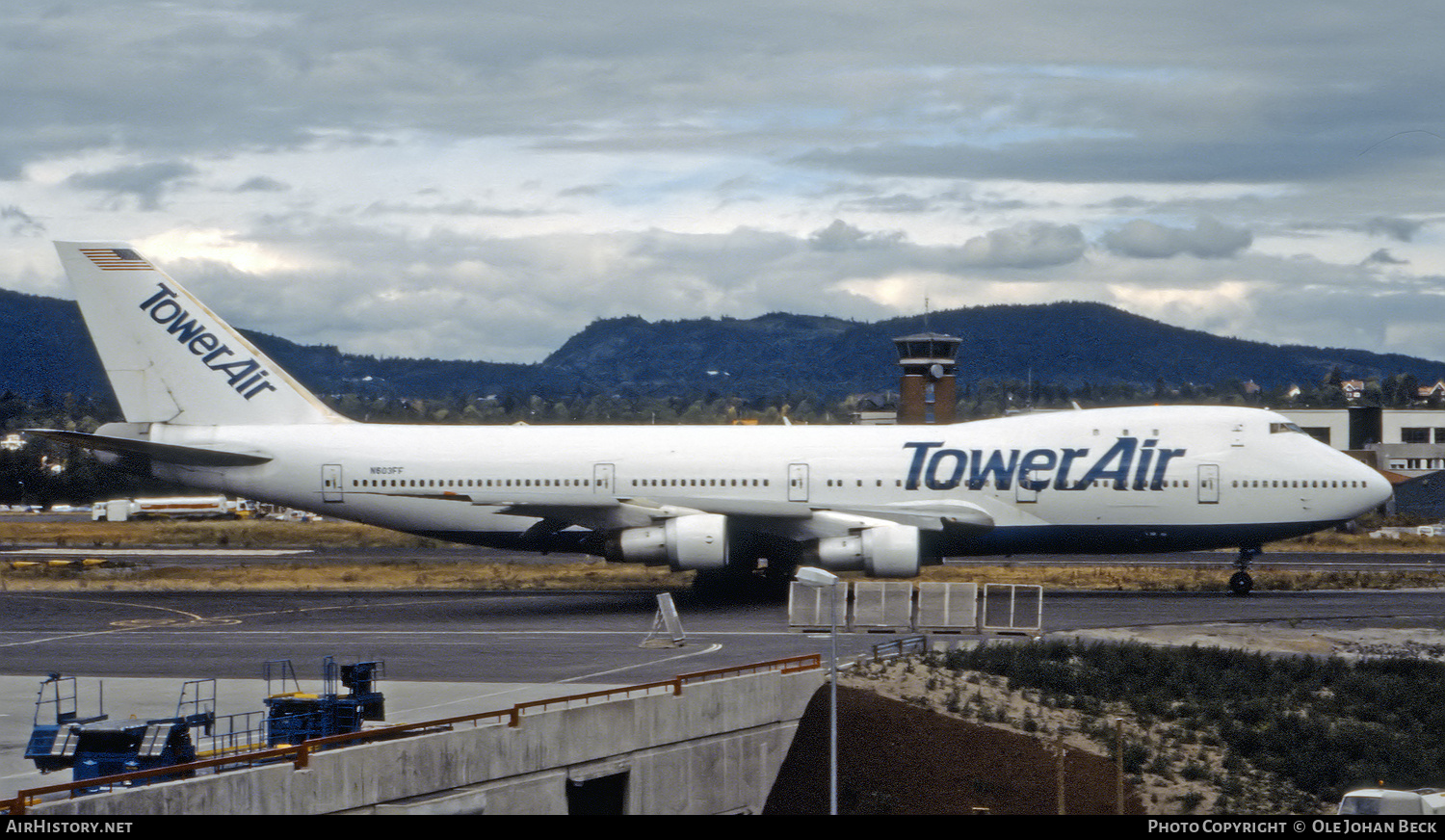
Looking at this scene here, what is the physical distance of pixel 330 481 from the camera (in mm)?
45656

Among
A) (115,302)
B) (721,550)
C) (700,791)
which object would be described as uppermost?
(115,302)

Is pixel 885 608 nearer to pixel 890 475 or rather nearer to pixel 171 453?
pixel 890 475

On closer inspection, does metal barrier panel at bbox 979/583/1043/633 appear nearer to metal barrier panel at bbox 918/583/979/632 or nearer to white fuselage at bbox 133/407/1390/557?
metal barrier panel at bbox 918/583/979/632

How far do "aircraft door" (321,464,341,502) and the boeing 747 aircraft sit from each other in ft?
0.21

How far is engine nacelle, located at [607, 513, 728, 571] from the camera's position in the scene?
4184 centimetres

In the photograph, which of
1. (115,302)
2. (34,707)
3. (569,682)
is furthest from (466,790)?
(115,302)

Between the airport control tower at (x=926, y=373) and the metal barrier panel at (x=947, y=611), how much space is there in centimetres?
7656

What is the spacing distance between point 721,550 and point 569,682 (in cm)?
1213

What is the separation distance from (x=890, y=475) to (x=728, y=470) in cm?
469

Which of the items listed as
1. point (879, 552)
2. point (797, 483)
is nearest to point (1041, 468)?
point (879, 552)

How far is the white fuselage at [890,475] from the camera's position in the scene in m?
44.3

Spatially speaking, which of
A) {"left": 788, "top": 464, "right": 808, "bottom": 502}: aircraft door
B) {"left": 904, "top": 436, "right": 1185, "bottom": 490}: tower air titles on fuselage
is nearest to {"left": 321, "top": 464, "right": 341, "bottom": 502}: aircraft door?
{"left": 788, "top": 464, "right": 808, "bottom": 502}: aircraft door

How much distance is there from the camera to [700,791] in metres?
26.8
